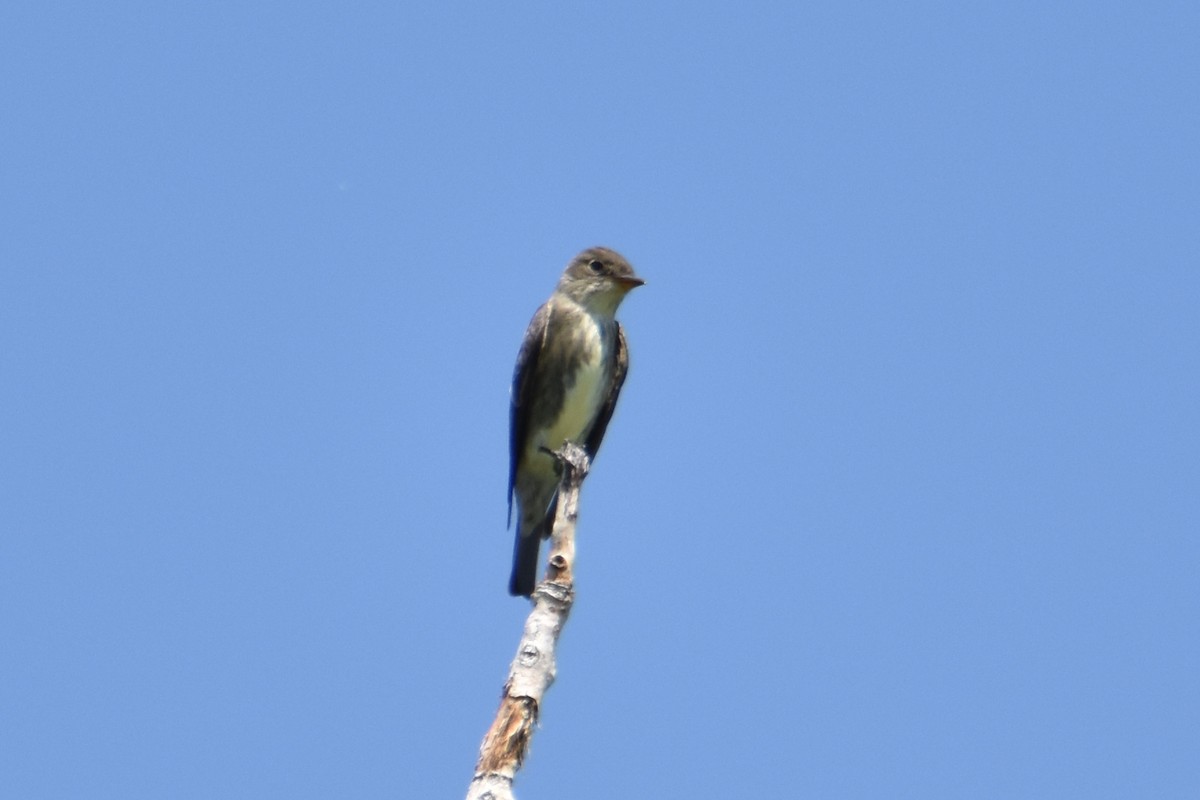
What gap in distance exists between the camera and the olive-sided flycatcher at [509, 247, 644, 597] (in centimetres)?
1109

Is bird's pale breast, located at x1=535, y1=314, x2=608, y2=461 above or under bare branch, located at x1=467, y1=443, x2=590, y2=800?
above

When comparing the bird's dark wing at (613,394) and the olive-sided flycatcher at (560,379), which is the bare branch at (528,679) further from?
the bird's dark wing at (613,394)

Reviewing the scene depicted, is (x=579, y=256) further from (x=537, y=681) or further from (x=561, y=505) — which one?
(x=537, y=681)

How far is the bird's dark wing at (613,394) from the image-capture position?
37.4 ft

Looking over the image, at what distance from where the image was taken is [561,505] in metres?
7.37

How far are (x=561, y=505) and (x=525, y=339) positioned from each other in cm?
405

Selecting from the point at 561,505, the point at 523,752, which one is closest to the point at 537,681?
the point at 523,752

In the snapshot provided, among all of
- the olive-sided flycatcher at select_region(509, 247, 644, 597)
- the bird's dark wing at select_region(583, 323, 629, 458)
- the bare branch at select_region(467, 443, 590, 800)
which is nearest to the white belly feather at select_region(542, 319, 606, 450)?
the olive-sided flycatcher at select_region(509, 247, 644, 597)

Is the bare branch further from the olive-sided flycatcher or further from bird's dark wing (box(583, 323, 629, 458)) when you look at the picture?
bird's dark wing (box(583, 323, 629, 458))

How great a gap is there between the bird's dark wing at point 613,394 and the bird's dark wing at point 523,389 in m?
0.51

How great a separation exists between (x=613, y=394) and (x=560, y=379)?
515 millimetres

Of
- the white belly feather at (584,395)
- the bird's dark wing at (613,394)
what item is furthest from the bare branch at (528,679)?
the bird's dark wing at (613,394)

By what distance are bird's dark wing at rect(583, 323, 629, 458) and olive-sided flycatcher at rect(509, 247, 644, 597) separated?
0.01 metres

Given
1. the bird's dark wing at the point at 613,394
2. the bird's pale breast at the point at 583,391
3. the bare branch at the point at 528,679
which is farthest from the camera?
the bird's dark wing at the point at 613,394
